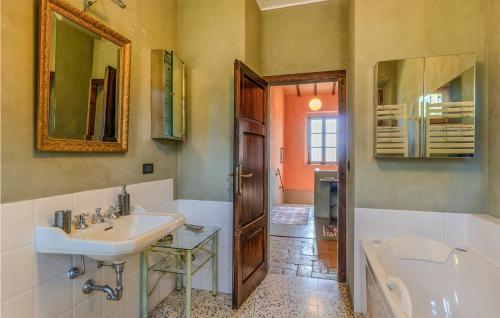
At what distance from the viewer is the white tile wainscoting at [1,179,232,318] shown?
3.90 ft

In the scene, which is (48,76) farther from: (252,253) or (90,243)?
(252,253)

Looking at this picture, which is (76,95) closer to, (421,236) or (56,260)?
(56,260)

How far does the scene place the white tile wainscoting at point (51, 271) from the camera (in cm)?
119

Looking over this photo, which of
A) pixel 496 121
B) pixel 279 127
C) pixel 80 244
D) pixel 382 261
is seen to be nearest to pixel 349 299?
pixel 382 261

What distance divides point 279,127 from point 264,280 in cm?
450

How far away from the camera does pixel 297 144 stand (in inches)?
294

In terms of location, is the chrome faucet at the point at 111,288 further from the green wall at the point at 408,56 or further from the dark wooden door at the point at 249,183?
the green wall at the point at 408,56

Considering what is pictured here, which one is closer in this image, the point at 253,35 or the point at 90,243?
the point at 90,243

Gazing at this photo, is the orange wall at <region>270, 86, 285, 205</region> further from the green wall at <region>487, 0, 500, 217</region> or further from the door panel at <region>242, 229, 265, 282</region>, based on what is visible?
the green wall at <region>487, 0, 500, 217</region>

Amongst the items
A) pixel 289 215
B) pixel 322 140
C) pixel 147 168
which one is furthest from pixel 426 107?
pixel 322 140

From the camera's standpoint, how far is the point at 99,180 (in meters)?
1.67

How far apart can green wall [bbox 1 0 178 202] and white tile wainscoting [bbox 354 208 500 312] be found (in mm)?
1721

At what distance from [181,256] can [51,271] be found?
935mm

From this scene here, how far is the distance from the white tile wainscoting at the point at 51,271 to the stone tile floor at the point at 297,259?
5.25 ft
